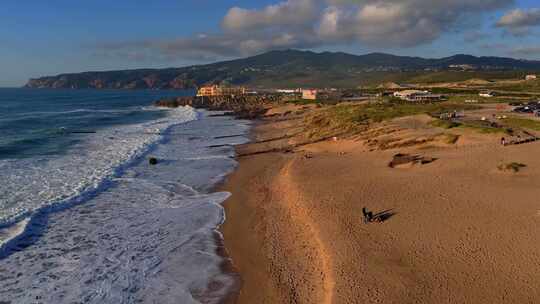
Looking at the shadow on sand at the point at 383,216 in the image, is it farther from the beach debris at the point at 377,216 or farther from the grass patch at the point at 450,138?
the grass patch at the point at 450,138

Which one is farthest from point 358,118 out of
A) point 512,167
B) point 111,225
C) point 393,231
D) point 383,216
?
point 111,225

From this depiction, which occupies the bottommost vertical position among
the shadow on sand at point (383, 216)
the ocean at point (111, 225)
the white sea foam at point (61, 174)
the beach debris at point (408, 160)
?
the ocean at point (111, 225)

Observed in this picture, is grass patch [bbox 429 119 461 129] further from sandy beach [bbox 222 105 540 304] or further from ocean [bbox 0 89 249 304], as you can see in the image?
ocean [bbox 0 89 249 304]

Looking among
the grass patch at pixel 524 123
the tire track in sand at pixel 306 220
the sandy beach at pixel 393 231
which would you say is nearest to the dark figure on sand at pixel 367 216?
the sandy beach at pixel 393 231

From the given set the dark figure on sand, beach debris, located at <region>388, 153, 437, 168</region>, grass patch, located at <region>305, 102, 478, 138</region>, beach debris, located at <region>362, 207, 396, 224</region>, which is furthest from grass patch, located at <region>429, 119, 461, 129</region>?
the dark figure on sand

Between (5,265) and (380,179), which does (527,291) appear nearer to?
(380,179)

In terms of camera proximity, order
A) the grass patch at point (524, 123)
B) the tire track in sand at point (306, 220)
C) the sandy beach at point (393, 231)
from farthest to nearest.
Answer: the grass patch at point (524, 123)
the tire track in sand at point (306, 220)
the sandy beach at point (393, 231)

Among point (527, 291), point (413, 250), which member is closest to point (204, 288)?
point (413, 250)
